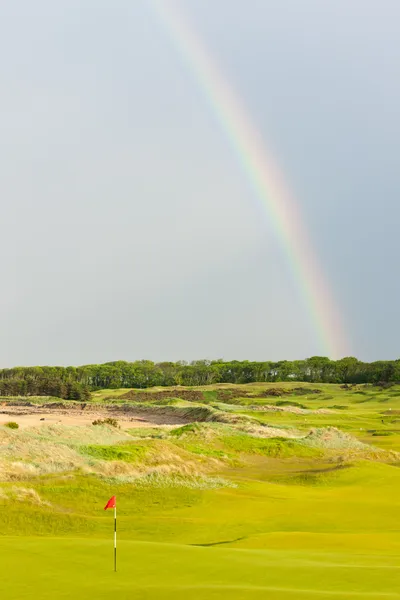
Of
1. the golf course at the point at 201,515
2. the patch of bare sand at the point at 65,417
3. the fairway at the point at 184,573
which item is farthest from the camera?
the patch of bare sand at the point at 65,417

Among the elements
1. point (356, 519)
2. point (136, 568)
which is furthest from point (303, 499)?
point (136, 568)

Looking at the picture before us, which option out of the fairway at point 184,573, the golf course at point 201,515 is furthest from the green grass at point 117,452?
the fairway at point 184,573

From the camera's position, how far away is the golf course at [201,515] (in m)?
15.3

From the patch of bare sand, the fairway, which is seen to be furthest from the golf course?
the patch of bare sand

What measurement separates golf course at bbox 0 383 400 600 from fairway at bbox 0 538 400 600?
0.15 feet

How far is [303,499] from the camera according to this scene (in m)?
36.0

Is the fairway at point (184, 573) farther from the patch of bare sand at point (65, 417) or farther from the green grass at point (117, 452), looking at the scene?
the patch of bare sand at point (65, 417)

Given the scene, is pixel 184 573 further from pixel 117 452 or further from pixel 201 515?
pixel 117 452

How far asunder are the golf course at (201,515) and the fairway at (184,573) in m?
0.05

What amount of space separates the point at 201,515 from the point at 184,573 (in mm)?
16283

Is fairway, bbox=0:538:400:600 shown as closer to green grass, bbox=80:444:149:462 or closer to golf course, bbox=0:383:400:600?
golf course, bbox=0:383:400:600

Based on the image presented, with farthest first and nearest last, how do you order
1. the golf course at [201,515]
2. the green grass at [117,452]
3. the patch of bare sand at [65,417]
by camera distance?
the patch of bare sand at [65,417], the green grass at [117,452], the golf course at [201,515]

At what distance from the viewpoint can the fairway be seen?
13.9 meters

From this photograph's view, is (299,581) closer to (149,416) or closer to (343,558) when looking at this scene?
(343,558)
